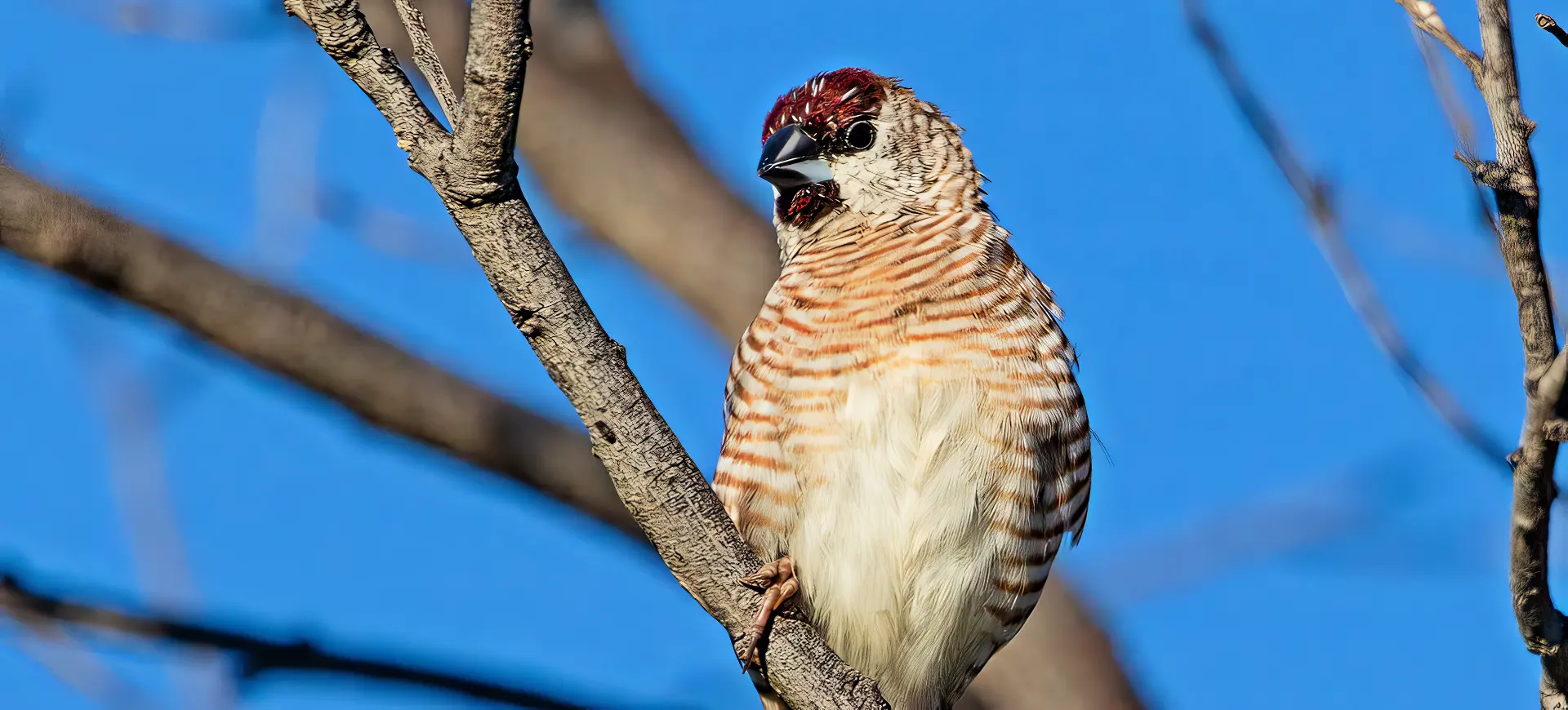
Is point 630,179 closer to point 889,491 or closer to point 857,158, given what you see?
point 857,158

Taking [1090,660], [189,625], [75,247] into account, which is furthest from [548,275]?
[1090,660]

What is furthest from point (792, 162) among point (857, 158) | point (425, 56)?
point (425, 56)

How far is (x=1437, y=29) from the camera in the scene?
328 centimetres

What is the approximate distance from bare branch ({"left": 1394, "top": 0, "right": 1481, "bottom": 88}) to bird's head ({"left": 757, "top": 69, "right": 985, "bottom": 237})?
2.50m

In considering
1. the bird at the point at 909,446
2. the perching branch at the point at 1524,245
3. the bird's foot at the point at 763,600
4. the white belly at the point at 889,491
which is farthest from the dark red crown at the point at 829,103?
the perching branch at the point at 1524,245

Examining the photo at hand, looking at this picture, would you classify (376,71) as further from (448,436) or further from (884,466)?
(448,436)

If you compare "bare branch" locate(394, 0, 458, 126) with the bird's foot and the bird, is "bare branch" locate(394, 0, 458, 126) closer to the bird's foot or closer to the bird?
the bird's foot

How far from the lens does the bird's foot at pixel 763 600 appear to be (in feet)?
13.5

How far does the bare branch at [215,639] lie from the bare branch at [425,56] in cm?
125

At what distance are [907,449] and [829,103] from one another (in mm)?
1724

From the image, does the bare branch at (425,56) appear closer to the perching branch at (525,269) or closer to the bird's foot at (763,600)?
the perching branch at (525,269)

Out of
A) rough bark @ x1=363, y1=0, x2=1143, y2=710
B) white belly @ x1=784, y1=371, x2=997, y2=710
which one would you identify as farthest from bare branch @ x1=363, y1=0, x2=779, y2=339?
white belly @ x1=784, y1=371, x2=997, y2=710

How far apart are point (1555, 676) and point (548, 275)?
262cm

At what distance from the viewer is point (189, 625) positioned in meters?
3.15
